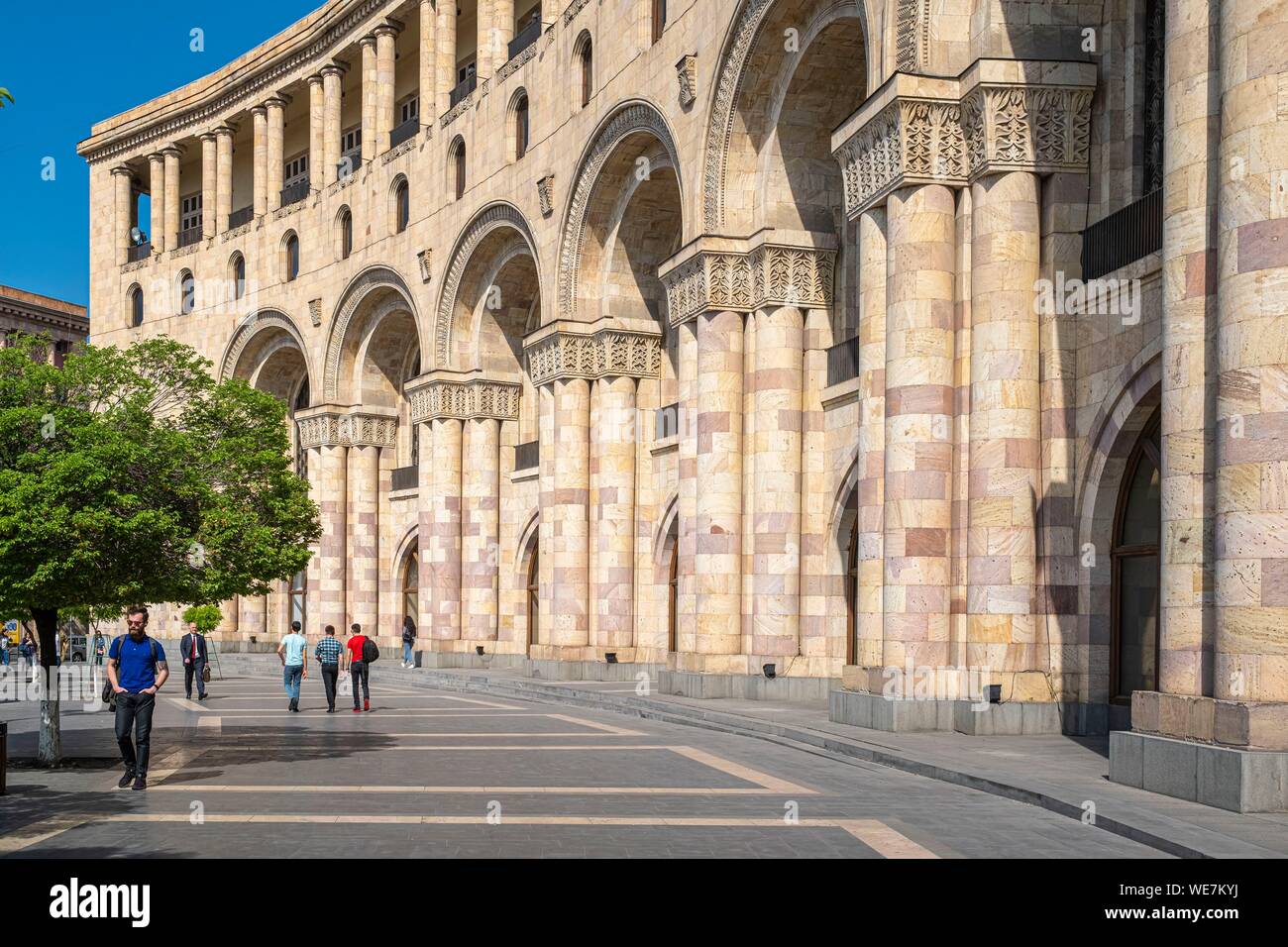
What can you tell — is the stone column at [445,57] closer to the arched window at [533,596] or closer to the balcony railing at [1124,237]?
the arched window at [533,596]

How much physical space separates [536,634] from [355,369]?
12636 millimetres

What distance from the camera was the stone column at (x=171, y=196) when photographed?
55.1 meters

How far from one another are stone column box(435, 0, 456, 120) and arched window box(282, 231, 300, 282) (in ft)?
32.2

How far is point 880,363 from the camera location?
18984mm

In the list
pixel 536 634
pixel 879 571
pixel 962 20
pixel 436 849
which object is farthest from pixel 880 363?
pixel 536 634

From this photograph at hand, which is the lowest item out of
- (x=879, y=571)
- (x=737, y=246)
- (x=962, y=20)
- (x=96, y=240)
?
(x=879, y=571)

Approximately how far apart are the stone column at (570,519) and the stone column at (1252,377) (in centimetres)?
2099

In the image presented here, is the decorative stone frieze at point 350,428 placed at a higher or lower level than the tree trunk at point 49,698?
higher

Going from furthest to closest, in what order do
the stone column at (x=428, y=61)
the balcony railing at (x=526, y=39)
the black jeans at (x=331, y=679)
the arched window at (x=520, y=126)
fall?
the stone column at (x=428, y=61)
the arched window at (x=520, y=126)
the balcony railing at (x=526, y=39)
the black jeans at (x=331, y=679)

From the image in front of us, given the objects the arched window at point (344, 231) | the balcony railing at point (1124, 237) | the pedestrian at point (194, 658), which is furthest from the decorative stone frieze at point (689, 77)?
the arched window at point (344, 231)

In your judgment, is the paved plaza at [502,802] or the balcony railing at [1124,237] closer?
the paved plaza at [502,802]

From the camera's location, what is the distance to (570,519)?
32031mm
